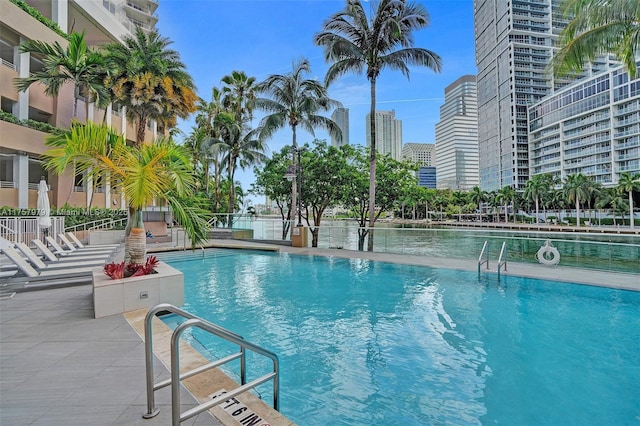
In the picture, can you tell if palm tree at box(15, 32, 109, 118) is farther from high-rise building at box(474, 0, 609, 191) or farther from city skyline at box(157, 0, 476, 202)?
high-rise building at box(474, 0, 609, 191)

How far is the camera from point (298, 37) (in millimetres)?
20594

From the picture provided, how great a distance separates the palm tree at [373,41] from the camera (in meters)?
12.9

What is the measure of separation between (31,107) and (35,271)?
1552 cm

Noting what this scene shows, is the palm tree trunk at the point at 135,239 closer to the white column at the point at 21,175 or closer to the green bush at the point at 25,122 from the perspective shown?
the green bush at the point at 25,122

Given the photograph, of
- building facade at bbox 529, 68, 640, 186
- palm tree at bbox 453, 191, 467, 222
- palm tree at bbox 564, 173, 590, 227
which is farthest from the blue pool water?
palm tree at bbox 453, 191, 467, 222

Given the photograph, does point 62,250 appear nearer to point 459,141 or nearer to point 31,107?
point 31,107

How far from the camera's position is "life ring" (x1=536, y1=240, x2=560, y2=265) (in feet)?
28.9

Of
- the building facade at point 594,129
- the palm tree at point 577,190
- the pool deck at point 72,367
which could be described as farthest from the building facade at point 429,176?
the pool deck at point 72,367

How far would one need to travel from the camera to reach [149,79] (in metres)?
16.1

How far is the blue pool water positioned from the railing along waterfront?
1482 millimetres

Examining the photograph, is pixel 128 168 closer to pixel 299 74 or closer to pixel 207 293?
pixel 207 293

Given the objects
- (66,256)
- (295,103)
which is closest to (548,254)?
(295,103)

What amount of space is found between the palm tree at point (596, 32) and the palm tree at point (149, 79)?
16500mm

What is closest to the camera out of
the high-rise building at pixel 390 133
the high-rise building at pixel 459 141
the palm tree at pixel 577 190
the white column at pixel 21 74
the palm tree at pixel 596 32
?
the palm tree at pixel 596 32
